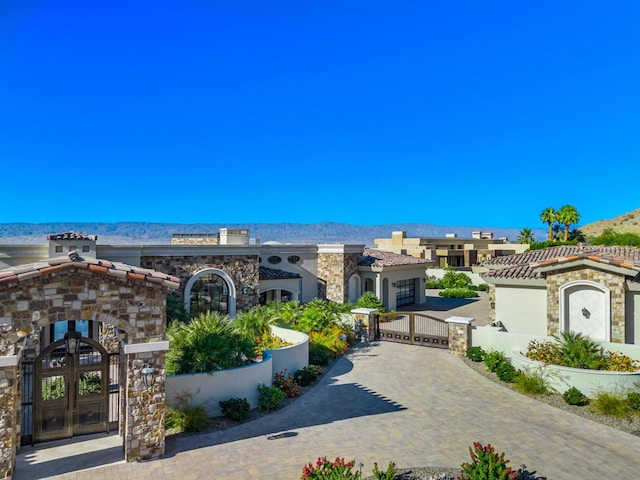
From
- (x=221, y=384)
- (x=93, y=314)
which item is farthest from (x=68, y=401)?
(x=221, y=384)

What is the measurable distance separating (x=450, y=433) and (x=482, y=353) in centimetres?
760

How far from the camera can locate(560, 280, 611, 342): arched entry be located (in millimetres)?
17875

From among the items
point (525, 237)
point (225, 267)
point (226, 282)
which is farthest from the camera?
point (525, 237)

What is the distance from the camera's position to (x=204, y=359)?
13914 millimetres

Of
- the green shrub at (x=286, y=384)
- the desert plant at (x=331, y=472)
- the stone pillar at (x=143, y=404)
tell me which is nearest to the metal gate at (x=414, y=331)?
the green shrub at (x=286, y=384)

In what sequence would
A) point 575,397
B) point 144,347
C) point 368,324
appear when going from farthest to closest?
point 368,324
point 575,397
point 144,347

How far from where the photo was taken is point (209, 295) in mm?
25984

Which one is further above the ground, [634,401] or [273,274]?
[273,274]

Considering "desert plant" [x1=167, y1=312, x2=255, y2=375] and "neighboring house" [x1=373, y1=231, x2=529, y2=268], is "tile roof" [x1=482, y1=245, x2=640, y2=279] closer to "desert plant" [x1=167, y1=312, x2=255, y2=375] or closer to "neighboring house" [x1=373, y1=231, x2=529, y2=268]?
"desert plant" [x1=167, y1=312, x2=255, y2=375]

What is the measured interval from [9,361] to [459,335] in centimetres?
1693

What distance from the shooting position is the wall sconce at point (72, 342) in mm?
11859

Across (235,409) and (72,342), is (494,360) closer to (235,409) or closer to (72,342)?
(235,409)

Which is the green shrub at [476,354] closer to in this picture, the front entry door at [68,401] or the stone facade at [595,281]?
the stone facade at [595,281]

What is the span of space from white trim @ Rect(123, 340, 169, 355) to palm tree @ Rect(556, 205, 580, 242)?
253 feet
